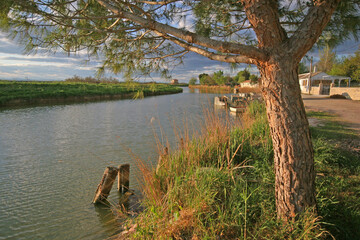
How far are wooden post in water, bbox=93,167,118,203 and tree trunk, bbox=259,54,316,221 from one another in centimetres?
264

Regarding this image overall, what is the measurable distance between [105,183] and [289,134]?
9.74 ft

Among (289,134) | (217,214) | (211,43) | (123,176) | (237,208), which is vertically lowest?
(123,176)

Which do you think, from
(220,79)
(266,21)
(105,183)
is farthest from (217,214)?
(220,79)

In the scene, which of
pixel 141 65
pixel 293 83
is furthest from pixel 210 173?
pixel 141 65

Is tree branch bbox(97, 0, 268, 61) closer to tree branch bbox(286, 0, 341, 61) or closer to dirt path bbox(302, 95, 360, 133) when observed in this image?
tree branch bbox(286, 0, 341, 61)

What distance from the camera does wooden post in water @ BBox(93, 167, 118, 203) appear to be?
12.3ft

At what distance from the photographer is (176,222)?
2.33 meters

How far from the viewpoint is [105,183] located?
381 cm

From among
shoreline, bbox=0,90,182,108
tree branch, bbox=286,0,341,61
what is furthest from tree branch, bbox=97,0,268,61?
shoreline, bbox=0,90,182,108

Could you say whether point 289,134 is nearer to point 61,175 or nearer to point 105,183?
point 105,183

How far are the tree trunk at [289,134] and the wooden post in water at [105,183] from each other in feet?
8.66

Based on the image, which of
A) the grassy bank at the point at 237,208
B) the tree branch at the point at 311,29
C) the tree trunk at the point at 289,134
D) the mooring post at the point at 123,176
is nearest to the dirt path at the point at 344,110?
the grassy bank at the point at 237,208

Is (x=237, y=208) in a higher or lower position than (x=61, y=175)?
higher

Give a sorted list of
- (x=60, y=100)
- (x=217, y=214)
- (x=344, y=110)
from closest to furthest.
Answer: (x=217, y=214)
(x=344, y=110)
(x=60, y=100)
